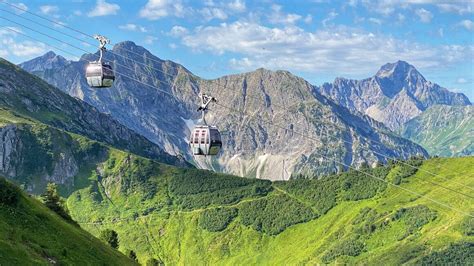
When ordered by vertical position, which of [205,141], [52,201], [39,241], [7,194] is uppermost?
[205,141]

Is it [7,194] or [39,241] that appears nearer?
[39,241]

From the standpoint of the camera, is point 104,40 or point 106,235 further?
point 106,235

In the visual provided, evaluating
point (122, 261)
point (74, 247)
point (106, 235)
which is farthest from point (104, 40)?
point (106, 235)

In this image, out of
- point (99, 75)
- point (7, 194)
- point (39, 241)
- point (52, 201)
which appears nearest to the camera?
point (39, 241)

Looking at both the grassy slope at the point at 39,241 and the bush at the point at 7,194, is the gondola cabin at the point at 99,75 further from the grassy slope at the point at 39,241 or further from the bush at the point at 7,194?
the grassy slope at the point at 39,241

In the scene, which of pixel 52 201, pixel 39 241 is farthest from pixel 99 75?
pixel 52 201

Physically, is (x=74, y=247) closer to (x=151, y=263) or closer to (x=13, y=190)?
(x=13, y=190)

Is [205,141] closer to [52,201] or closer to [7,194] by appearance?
[7,194]
